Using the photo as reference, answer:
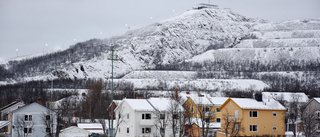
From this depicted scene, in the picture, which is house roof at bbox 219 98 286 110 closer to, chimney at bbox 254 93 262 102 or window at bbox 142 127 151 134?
chimney at bbox 254 93 262 102

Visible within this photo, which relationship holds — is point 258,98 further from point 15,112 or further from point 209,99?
point 15,112

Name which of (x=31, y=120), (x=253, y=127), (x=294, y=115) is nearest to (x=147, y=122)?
(x=253, y=127)

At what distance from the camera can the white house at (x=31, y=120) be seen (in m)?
62.7

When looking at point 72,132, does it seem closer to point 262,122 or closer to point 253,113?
point 253,113

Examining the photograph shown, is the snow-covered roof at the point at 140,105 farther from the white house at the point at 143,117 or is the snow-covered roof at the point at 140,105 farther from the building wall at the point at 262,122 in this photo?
the building wall at the point at 262,122

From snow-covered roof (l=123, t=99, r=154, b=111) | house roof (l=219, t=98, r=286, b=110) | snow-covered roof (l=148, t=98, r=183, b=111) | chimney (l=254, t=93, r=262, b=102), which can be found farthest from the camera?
snow-covered roof (l=148, t=98, r=183, b=111)

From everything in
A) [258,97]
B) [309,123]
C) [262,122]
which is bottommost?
[262,122]

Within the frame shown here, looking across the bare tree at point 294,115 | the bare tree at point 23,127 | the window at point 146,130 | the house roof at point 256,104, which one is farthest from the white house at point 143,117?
the bare tree at point 294,115

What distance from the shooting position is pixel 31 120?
6359cm

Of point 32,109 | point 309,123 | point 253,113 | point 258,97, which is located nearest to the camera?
point 309,123

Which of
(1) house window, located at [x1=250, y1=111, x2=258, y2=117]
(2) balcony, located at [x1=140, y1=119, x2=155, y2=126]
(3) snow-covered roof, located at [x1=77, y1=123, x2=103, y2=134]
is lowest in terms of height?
(3) snow-covered roof, located at [x1=77, y1=123, x2=103, y2=134]

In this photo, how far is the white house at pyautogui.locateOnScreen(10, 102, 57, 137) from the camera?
62719 millimetres

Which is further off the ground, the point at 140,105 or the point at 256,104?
the point at 256,104

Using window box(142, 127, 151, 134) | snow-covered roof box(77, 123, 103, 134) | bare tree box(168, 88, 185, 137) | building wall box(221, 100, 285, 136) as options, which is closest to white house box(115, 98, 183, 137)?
window box(142, 127, 151, 134)
